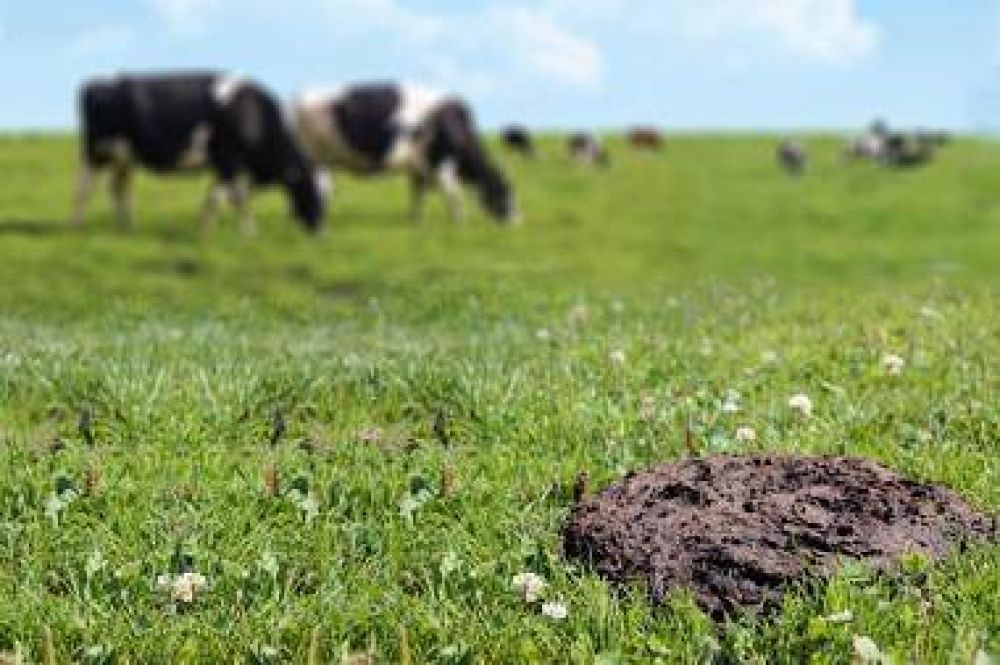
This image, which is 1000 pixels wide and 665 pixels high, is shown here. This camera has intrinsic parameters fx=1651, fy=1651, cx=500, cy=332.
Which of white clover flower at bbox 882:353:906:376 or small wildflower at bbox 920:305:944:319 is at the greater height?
white clover flower at bbox 882:353:906:376

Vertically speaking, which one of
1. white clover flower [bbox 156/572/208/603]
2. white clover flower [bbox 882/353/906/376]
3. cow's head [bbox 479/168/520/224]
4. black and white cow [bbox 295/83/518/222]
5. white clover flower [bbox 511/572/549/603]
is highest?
white clover flower [bbox 882/353/906/376]

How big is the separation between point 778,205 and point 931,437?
42494 mm

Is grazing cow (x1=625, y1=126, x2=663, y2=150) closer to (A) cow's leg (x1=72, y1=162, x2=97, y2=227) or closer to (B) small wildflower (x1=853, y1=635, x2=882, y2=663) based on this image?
(A) cow's leg (x1=72, y1=162, x2=97, y2=227)

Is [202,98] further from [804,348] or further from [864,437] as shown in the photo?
[864,437]

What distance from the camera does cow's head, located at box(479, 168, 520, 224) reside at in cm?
4338

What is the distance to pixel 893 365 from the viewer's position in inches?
427

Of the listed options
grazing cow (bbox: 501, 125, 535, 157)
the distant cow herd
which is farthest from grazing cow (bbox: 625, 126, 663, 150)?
the distant cow herd

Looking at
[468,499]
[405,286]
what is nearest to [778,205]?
[405,286]

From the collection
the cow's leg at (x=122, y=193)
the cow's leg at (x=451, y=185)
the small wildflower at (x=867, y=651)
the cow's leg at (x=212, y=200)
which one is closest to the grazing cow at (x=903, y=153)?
the cow's leg at (x=451, y=185)

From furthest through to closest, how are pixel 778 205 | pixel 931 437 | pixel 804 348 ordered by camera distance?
pixel 778 205 → pixel 804 348 → pixel 931 437

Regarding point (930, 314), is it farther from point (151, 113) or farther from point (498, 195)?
point (498, 195)

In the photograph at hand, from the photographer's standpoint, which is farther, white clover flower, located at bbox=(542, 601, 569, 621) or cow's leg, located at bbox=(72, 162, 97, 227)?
cow's leg, located at bbox=(72, 162, 97, 227)

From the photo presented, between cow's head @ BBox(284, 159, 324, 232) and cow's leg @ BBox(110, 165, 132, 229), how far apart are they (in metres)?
3.85

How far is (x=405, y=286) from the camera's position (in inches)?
817
